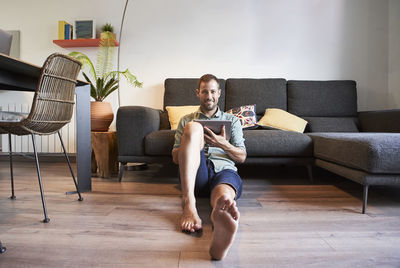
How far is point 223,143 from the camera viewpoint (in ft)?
4.35

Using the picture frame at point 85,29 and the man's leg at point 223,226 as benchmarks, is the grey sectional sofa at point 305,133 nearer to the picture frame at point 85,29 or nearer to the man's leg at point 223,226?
the man's leg at point 223,226

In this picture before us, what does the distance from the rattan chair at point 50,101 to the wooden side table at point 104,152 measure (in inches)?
27.3

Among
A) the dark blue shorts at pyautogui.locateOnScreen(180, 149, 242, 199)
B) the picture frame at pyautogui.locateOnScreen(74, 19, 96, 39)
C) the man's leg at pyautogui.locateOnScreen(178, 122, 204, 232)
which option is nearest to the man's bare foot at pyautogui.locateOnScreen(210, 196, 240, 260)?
the man's leg at pyautogui.locateOnScreen(178, 122, 204, 232)

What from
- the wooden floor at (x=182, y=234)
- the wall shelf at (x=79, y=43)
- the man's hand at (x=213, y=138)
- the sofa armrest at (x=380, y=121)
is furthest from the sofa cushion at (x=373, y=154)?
the wall shelf at (x=79, y=43)

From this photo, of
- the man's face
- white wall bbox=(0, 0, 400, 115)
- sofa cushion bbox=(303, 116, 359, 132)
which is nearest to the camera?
the man's face

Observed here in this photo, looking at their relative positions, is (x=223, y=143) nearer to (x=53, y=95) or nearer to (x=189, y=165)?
(x=189, y=165)

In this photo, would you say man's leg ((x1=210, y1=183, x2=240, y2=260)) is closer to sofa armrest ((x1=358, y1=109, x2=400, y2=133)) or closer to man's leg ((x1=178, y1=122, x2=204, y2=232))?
man's leg ((x1=178, y1=122, x2=204, y2=232))

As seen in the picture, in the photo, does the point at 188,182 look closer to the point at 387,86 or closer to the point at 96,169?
the point at 96,169

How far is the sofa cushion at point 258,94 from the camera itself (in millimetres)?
2488

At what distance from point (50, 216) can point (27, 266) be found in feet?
1.59

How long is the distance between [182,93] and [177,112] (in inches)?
11.1

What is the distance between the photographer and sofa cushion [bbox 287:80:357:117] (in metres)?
2.50

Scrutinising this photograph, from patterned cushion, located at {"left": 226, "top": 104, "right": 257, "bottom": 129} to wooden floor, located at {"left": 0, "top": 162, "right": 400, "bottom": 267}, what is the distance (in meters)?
0.61

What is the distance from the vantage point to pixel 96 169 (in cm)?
233
